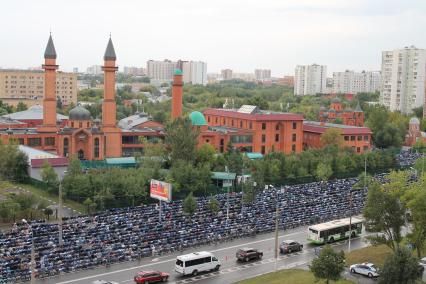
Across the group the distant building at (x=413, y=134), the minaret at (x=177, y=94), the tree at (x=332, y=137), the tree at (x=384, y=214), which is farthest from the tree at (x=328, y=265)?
the distant building at (x=413, y=134)

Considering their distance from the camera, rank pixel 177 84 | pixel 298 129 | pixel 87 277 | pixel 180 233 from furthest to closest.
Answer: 1. pixel 298 129
2. pixel 177 84
3. pixel 180 233
4. pixel 87 277

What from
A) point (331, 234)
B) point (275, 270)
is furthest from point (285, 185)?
point (275, 270)

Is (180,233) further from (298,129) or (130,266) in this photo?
(298,129)

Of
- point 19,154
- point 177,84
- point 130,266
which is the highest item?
point 177,84

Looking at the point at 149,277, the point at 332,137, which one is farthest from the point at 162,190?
the point at 332,137

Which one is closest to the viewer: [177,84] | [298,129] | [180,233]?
[180,233]

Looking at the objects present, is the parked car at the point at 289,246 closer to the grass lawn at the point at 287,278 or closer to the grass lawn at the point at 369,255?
the grass lawn at the point at 369,255
